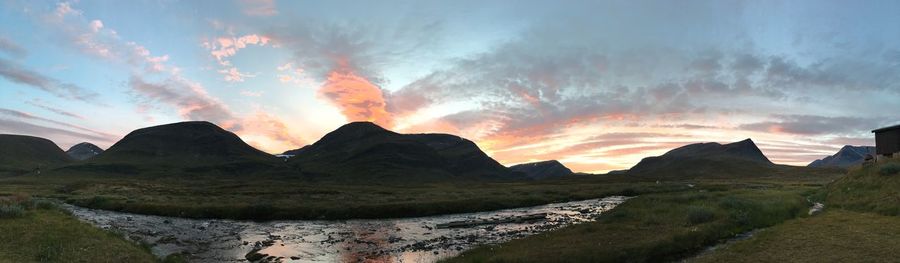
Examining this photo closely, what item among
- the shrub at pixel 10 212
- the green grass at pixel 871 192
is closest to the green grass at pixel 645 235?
the green grass at pixel 871 192

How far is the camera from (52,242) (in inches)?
1086

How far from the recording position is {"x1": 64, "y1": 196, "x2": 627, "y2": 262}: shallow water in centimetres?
3672

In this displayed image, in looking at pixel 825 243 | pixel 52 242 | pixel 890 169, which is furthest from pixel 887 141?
pixel 52 242

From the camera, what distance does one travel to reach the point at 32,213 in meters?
37.6

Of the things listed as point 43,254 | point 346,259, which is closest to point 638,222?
point 346,259

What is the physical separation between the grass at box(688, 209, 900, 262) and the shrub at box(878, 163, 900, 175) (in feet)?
43.7

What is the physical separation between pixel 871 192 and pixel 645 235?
2375 cm

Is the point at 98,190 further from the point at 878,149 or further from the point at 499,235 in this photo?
the point at 878,149

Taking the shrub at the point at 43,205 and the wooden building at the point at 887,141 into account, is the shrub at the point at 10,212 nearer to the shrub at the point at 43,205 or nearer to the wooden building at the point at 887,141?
the shrub at the point at 43,205

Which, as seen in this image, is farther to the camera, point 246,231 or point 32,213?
point 246,231

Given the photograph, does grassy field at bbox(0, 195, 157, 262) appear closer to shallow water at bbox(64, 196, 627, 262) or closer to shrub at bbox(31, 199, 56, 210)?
shallow water at bbox(64, 196, 627, 262)

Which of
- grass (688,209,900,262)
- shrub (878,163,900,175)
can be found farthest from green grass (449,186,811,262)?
shrub (878,163,900,175)

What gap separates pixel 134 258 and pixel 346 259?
539 inches

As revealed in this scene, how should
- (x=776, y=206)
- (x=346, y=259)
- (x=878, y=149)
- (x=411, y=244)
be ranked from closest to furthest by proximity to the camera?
(x=346, y=259) → (x=411, y=244) → (x=776, y=206) → (x=878, y=149)
